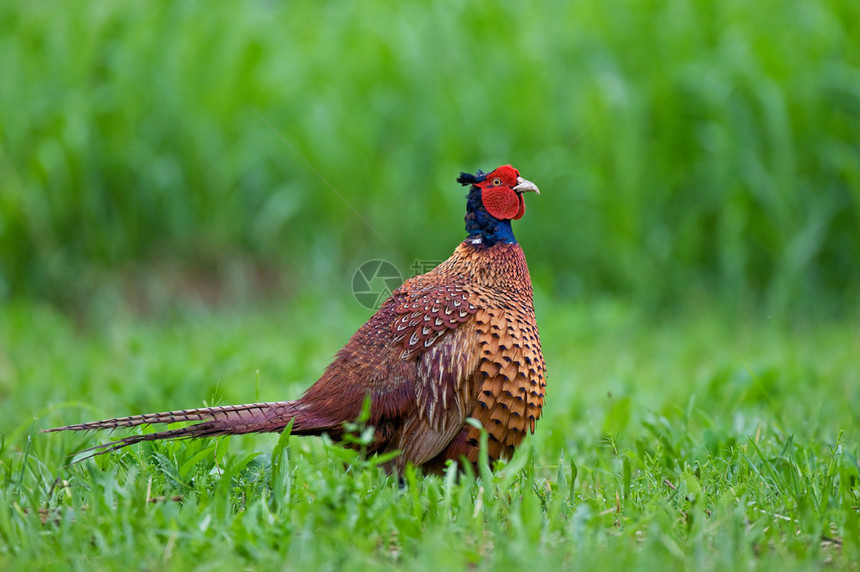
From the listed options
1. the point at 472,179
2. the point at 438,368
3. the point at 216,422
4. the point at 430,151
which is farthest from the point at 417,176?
the point at 216,422

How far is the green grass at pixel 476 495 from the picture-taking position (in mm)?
2129

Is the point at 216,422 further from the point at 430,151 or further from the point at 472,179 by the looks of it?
the point at 430,151

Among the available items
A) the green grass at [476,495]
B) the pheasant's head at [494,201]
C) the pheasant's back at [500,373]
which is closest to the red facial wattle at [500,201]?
the pheasant's head at [494,201]

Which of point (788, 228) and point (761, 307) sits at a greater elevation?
point (788, 228)

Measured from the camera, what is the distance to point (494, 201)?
270 cm

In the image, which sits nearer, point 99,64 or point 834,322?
point 834,322

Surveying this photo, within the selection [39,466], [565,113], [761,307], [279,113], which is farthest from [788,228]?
[39,466]

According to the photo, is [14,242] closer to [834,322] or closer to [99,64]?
[99,64]

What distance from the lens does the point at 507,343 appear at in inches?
101

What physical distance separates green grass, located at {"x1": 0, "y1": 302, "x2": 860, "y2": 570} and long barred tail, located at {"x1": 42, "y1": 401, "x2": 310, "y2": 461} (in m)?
0.08

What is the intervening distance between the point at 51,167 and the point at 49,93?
662 mm

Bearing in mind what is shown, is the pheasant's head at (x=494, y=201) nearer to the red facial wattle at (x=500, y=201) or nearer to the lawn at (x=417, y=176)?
the red facial wattle at (x=500, y=201)

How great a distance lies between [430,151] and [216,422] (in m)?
4.05

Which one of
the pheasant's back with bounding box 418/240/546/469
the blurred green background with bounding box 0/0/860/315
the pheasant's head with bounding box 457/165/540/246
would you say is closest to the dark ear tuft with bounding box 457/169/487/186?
the pheasant's head with bounding box 457/165/540/246
